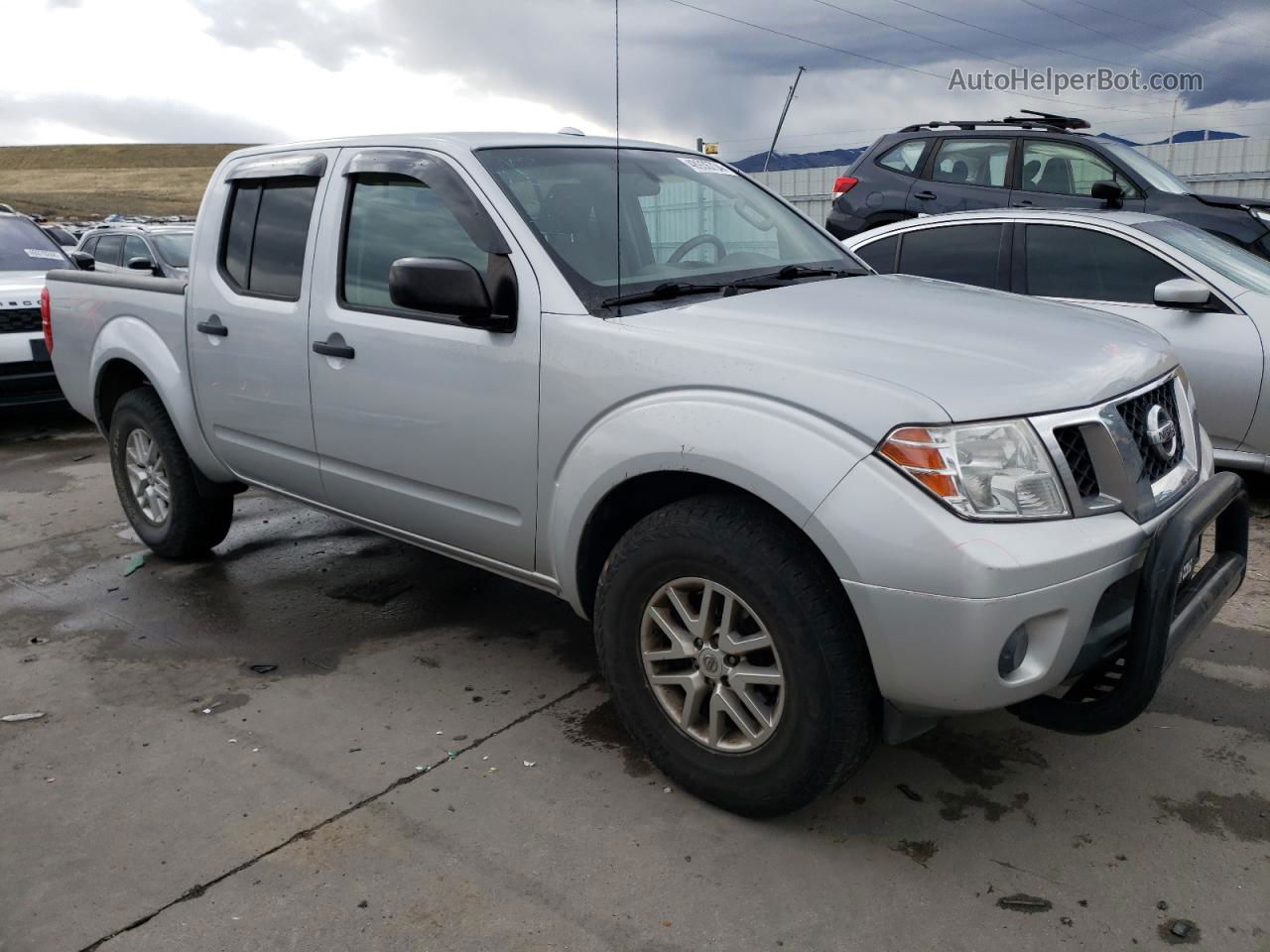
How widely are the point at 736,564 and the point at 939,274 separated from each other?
4.07 metres

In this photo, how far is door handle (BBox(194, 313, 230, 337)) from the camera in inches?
166

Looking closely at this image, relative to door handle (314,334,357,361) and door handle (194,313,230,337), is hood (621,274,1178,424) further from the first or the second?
door handle (194,313,230,337)

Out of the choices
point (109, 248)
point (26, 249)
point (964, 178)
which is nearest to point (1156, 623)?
point (964, 178)

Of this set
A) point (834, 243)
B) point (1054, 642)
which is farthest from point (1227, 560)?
point (834, 243)

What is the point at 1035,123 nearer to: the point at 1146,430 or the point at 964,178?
the point at 964,178

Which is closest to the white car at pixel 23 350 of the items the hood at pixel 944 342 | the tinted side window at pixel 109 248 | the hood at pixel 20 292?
the hood at pixel 20 292

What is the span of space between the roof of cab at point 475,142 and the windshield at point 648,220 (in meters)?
0.05

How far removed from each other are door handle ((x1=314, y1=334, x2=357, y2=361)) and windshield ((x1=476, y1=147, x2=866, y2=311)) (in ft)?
2.57

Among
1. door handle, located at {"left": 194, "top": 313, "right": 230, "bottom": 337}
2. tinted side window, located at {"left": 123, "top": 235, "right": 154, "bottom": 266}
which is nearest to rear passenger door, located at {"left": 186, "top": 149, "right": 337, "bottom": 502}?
door handle, located at {"left": 194, "top": 313, "right": 230, "bottom": 337}

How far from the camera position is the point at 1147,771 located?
10.0 ft

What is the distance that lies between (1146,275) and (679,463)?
152 inches

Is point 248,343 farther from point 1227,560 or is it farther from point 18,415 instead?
point 18,415

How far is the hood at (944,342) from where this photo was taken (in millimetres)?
2490

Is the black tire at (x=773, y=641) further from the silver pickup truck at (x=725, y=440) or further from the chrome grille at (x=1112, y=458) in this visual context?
the chrome grille at (x=1112, y=458)
